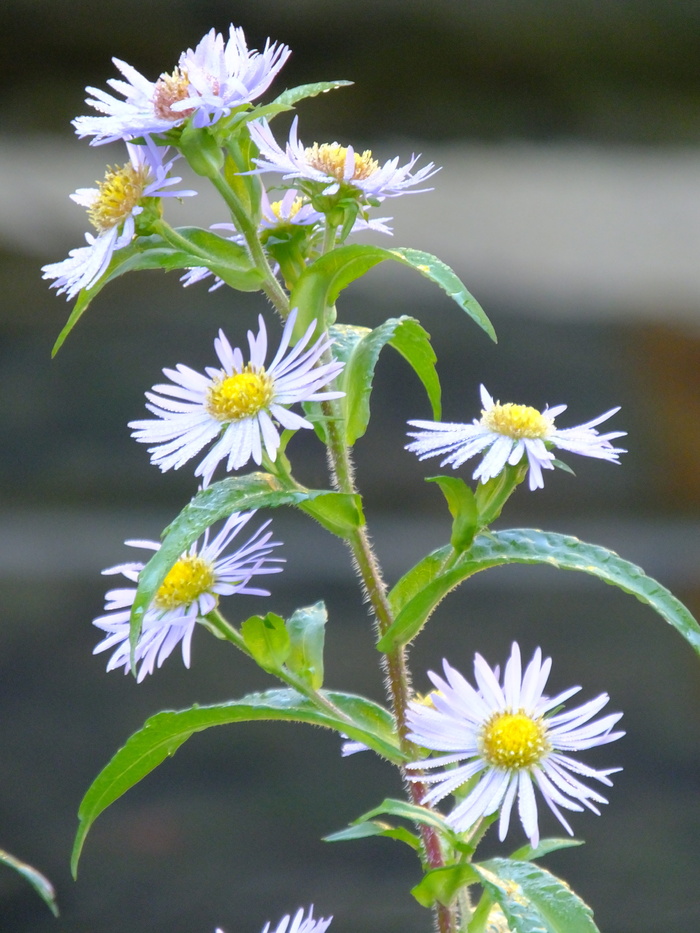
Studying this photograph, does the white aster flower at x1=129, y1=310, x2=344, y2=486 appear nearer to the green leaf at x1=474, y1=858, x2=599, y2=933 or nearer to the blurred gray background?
the green leaf at x1=474, y1=858, x2=599, y2=933

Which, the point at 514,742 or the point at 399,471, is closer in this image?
the point at 514,742

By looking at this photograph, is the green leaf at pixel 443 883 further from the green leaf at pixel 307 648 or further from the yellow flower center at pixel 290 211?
the yellow flower center at pixel 290 211

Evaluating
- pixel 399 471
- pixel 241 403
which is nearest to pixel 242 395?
pixel 241 403

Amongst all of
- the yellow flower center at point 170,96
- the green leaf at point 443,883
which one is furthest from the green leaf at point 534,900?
the yellow flower center at point 170,96

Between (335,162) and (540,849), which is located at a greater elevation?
(335,162)

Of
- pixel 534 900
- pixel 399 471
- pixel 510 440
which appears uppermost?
pixel 399 471

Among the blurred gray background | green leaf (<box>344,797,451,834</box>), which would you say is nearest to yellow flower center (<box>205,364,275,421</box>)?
green leaf (<box>344,797,451,834</box>)

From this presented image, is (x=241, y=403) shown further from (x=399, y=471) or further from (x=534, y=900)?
(x=399, y=471)
